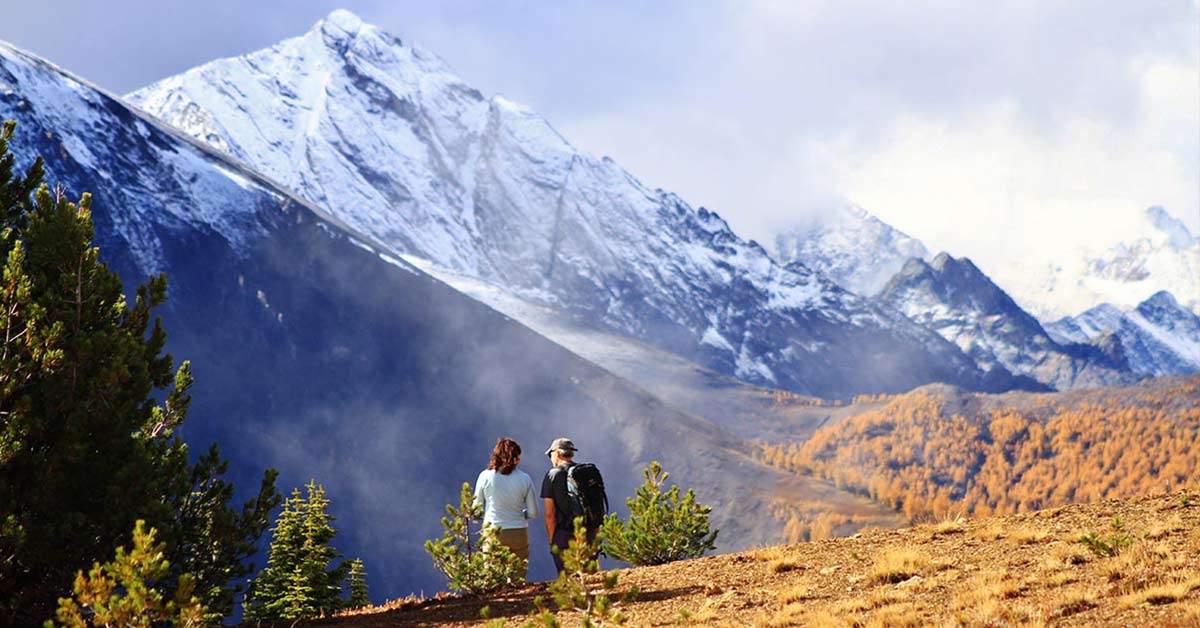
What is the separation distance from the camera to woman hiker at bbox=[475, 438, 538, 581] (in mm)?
14367

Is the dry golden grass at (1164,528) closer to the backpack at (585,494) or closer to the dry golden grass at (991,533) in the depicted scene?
the dry golden grass at (991,533)

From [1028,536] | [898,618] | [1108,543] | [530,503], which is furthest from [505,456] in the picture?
[1108,543]

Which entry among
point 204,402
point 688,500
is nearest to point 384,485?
point 204,402

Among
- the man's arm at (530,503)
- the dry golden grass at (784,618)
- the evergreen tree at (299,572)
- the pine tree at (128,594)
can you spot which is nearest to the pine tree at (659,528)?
the man's arm at (530,503)

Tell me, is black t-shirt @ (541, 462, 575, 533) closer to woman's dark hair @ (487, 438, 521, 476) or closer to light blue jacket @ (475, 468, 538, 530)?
light blue jacket @ (475, 468, 538, 530)

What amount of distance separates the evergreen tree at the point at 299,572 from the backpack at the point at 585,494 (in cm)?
342

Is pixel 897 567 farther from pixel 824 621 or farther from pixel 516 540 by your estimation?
pixel 516 540

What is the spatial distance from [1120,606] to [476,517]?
26.9 ft

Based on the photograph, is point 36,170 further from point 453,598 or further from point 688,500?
point 688,500

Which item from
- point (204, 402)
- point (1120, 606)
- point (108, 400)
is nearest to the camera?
point (1120, 606)

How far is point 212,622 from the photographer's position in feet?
40.3

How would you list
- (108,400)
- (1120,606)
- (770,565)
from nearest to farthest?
(1120,606)
(108,400)
(770,565)

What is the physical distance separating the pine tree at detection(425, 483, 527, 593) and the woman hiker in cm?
15

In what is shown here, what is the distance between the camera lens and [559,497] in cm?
1423
